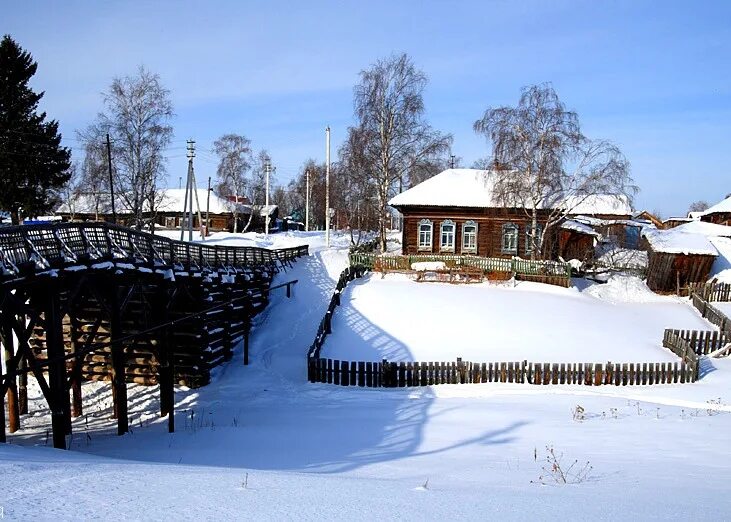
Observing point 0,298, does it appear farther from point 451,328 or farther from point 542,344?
point 542,344

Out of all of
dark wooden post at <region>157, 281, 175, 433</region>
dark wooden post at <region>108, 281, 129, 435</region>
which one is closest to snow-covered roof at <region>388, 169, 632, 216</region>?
dark wooden post at <region>157, 281, 175, 433</region>

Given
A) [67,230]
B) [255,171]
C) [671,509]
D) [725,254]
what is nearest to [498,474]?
[671,509]

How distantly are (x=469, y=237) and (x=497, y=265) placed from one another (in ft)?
17.3

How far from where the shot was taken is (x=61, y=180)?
3384cm

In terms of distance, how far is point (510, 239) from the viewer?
32.5m

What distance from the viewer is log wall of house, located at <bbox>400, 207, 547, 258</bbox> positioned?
32.1 metres

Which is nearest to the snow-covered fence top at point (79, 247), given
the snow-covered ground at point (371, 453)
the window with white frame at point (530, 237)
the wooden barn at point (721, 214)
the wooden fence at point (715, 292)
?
the snow-covered ground at point (371, 453)

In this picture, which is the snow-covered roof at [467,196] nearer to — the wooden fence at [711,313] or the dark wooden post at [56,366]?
the wooden fence at [711,313]

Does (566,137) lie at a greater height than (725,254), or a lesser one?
greater

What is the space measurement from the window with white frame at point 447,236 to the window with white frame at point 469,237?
0.68 m

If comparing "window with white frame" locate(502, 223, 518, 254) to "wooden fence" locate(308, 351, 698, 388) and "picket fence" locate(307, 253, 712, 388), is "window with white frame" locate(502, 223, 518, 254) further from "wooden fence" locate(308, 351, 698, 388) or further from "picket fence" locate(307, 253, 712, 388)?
"wooden fence" locate(308, 351, 698, 388)

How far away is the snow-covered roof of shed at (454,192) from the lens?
31.9 m

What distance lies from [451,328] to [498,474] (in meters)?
13.2

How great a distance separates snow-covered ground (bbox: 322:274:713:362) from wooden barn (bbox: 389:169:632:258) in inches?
227
